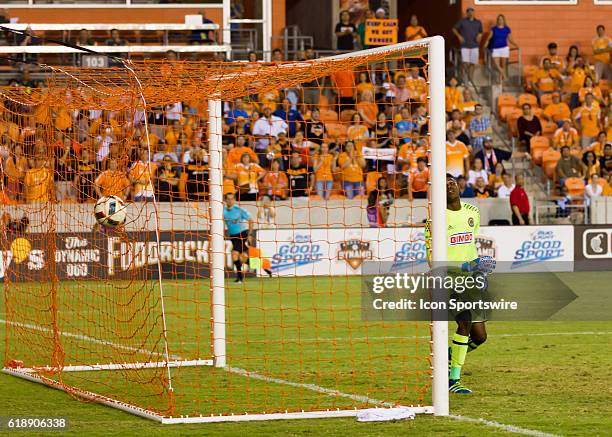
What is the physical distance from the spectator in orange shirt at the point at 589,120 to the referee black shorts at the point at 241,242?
1058 cm

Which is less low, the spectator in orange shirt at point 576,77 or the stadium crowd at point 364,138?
the spectator in orange shirt at point 576,77

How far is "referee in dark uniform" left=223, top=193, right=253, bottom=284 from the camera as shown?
22.0 metres

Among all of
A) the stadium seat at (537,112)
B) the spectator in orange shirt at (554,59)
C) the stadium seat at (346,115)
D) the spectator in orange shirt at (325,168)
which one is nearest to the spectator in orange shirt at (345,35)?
the stadium seat at (346,115)

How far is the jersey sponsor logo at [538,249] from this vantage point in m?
24.4

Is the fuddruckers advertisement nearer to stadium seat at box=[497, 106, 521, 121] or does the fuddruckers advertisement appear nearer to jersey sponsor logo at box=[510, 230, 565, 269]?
jersey sponsor logo at box=[510, 230, 565, 269]

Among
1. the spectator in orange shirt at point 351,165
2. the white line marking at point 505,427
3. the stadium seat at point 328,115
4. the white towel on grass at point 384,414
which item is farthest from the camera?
the stadium seat at point 328,115

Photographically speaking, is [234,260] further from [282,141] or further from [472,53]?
[472,53]

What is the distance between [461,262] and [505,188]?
53.5ft

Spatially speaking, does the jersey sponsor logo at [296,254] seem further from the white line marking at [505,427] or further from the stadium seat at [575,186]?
the white line marking at [505,427]

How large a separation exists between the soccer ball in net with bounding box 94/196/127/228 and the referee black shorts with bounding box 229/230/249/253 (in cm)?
1075

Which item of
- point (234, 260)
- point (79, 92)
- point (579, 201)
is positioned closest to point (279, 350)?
point (79, 92)

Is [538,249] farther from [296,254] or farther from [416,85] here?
[296,254]

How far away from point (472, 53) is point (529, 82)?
177cm

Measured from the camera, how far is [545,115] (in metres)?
29.7
